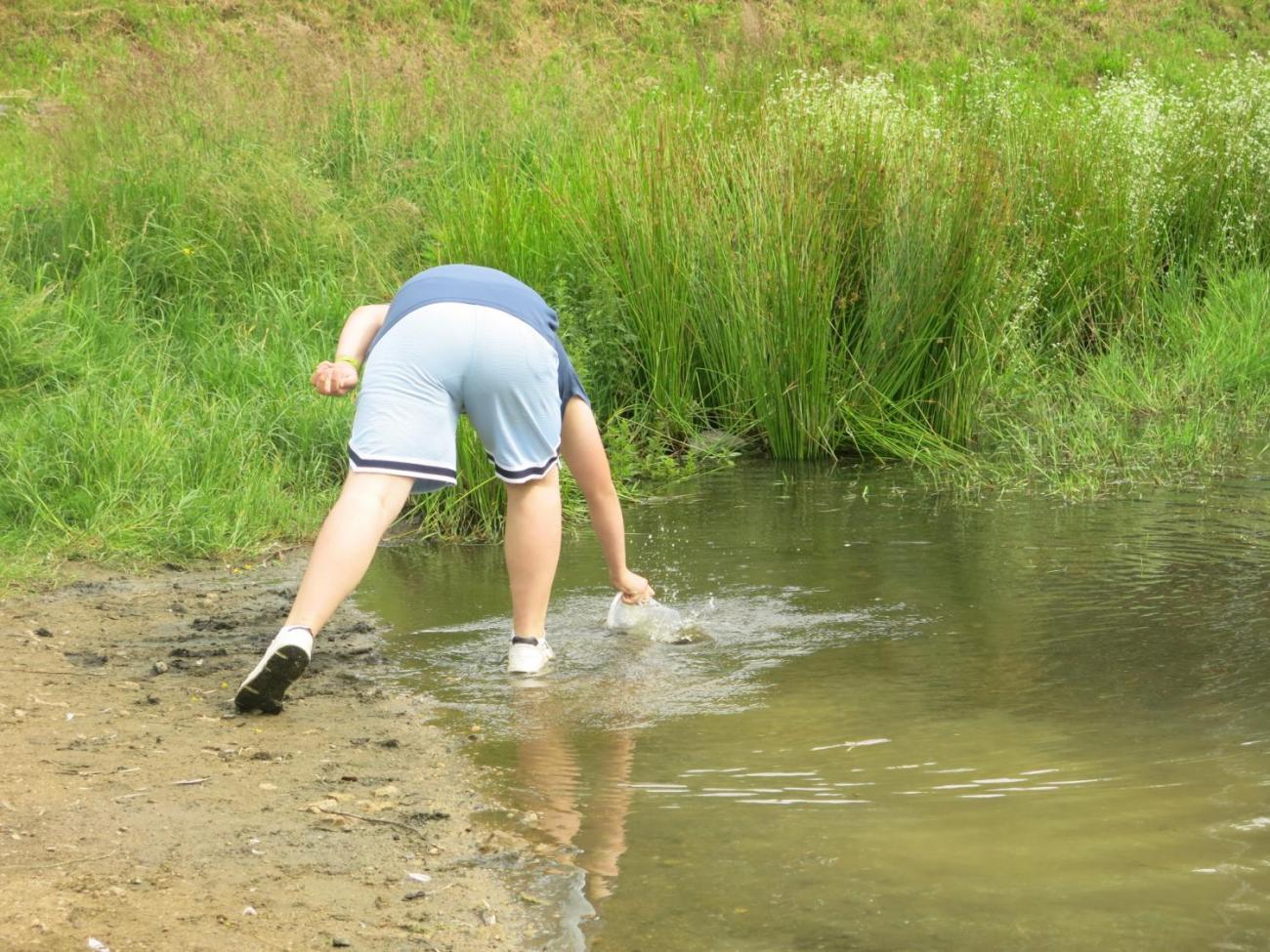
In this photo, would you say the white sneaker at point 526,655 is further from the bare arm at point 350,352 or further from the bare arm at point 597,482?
the bare arm at point 350,352

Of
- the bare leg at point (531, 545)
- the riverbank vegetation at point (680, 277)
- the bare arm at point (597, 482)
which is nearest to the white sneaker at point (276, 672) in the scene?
the bare leg at point (531, 545)

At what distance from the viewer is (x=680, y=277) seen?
23.6 feet

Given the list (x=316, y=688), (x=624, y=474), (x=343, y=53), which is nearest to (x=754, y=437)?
(x=624, y=474)

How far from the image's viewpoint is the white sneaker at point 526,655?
13.5 ft

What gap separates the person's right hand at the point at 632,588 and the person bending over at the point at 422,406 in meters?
0.60

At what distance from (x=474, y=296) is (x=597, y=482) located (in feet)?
2.43

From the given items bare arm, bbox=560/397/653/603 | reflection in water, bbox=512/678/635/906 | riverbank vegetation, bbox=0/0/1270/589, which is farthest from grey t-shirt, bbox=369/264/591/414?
riverbank vegetation, bbox=0/0/1270/589

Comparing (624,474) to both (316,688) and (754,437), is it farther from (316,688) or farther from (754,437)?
(316,688)

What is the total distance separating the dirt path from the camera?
252cm

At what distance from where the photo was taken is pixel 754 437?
742 cm

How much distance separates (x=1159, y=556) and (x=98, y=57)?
14.2m

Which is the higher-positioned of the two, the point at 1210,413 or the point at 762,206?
the point at 762,206

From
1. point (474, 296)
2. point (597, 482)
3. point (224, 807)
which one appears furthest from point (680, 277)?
point (224, 807)

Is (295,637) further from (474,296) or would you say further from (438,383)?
(474,296)
